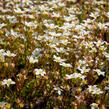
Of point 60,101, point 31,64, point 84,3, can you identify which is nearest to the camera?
point 60,101

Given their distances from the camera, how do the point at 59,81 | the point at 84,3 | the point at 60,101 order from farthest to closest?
the point at 84,3, the point at 59,81, the point at 60,101

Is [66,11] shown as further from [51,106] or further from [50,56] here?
[51,106]

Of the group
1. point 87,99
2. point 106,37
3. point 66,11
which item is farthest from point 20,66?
point 66,11

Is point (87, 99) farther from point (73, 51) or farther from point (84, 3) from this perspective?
point (84, 3)

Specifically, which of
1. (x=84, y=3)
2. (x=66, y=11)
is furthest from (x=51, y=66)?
(x=84, y=3)

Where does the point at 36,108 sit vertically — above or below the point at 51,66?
below

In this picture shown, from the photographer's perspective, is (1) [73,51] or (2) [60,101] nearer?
(2) [60,101]
